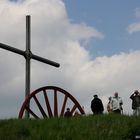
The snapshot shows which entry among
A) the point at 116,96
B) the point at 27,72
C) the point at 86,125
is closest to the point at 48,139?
the point at 86,125

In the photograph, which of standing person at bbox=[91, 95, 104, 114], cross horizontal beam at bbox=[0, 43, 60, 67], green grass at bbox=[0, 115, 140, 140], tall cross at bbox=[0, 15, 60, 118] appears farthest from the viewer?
standing person at bbox=[91, 95, 104, 114]

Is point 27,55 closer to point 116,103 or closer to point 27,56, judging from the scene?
Answer: point 27,56

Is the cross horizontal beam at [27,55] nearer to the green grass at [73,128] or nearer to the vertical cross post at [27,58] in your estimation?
the vertical cross post at [27,58]

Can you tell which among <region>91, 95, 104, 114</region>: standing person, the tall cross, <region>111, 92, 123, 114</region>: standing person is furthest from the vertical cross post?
<region>111, 92, 123, 114</region>: standing person

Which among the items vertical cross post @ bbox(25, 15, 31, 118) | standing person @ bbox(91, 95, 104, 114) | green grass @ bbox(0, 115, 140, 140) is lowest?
green grass @ bbox(0, 115, 140, 140)

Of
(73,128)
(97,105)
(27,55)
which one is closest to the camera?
(73,128)

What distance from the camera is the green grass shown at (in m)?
20.0

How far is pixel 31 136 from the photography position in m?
20.0

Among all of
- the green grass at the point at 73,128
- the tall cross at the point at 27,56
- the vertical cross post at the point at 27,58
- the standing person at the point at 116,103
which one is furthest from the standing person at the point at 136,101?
the green grass at the point at 73,128

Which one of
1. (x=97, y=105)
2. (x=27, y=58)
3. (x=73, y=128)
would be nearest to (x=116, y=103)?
(x=97, y=105)

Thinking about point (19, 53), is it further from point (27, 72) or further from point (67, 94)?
point (67, 94)

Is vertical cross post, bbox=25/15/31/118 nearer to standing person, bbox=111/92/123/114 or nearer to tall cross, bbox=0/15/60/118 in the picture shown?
tall cross, bbox=0/15/60/118

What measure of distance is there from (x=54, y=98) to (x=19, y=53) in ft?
8.36

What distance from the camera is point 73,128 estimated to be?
21016 mm
